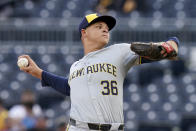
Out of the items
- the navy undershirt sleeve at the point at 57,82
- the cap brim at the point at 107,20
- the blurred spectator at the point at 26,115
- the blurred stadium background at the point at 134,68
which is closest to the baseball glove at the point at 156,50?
the cap brim at the point at 107,20

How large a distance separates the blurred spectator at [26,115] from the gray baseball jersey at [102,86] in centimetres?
380

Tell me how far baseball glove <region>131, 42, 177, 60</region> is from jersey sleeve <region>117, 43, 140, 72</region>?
0.87ft

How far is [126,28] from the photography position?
36.6 feet

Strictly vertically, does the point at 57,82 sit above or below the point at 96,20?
below

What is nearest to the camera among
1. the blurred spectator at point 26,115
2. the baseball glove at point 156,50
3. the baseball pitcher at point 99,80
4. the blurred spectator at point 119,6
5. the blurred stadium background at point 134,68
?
the baseball glove at point 156,50

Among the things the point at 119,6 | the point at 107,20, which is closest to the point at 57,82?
the point at 107,20

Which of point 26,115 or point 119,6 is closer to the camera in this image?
point 26,115

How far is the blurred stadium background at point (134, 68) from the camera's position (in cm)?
1031

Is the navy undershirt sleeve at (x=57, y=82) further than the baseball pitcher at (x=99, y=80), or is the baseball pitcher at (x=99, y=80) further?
the navy undershirt sleeve at (x=57, y=82)

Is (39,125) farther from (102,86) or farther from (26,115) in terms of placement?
(102,86)

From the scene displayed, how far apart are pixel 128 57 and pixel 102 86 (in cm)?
30

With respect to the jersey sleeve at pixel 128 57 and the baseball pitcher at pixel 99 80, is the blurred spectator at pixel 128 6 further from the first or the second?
the jersey sleeve at pixel 128 57

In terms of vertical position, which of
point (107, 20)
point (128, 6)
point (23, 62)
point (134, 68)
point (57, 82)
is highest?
point (128, 6)

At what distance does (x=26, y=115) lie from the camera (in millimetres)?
7852
